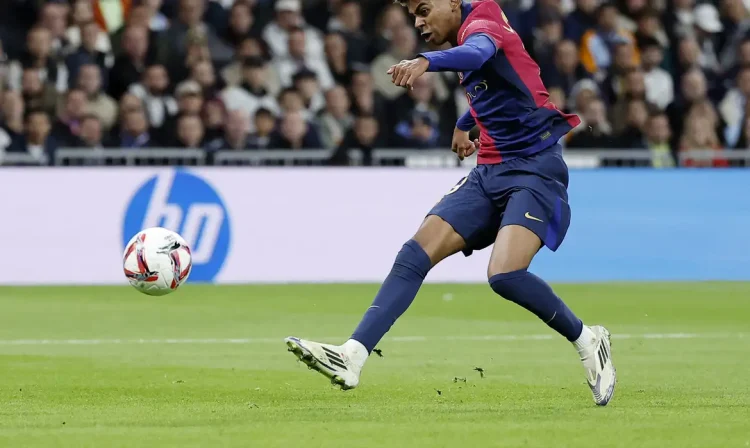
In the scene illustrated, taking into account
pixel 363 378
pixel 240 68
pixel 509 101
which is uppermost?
pixel 509 101

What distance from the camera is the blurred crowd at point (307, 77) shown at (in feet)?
55.1

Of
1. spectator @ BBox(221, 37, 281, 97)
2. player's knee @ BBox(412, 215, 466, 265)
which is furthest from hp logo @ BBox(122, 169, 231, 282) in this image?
player's knee @ BBox(412, 215, 466, 265)

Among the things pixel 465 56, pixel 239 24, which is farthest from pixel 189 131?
pixel 465 56

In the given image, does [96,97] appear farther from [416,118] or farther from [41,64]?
[416,118]

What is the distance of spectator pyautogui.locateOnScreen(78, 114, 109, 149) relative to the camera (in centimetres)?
1639

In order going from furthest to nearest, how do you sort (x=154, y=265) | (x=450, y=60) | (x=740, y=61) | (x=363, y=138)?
1. (x=740, y=61)
2. (x=363, y=138)
3. (x=154, y=265)
4. (x=450, y=60)

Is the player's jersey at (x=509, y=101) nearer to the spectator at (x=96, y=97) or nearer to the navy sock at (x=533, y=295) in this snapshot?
the navy sock at (x=533, y=295)

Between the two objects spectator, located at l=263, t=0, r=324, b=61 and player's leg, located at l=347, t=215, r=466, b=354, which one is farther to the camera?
spectator, located at l=263, t=0, r=324, b=61

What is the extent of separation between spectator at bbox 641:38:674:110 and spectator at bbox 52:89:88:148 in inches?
282

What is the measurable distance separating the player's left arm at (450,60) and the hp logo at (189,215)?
912 cm

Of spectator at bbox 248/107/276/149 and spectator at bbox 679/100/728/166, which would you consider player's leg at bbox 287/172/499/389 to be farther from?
spectator at bbox 679/100/728/166

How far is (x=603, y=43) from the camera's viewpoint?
19.2m

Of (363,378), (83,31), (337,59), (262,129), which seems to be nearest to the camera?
(363,378)

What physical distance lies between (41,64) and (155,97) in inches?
52.7
